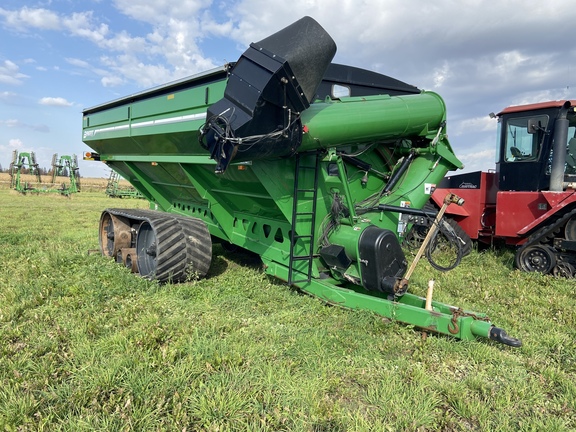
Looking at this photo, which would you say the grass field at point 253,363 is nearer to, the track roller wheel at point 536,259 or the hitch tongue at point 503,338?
the hitch tongue at point 503,338

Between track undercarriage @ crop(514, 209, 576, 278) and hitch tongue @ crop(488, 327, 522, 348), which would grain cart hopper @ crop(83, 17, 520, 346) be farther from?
track undercarriage @ crop(514, 209, 576, 278)

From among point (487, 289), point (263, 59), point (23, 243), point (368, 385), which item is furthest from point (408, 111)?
point (23, 243)

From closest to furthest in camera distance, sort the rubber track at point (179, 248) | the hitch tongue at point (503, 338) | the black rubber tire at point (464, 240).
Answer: the hitch tongue at point (503, 338)
the black rubber tire at point (464, 240)
the rubber track at point (179, 248)

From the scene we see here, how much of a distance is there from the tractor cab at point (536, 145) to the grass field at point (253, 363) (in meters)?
2.55

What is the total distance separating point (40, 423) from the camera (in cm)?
216

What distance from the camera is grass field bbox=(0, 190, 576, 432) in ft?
7.63

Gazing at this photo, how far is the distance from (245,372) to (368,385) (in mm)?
773

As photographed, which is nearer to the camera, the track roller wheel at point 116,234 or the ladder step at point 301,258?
the ladder step at point 301,258

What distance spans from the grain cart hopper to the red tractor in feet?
7.39

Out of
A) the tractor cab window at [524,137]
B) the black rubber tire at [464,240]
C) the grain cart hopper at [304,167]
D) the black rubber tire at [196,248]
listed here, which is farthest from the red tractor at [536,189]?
the black rubber tire at [196,248]

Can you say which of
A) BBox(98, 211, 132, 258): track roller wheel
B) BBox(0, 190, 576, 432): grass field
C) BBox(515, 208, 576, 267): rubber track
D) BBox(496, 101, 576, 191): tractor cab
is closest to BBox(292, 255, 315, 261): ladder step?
BBox(0, 190, 576, 432): grass field

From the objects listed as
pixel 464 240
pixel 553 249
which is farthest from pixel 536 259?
pixel 464 240

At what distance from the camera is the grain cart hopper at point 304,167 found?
343cm

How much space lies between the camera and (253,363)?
2875 millimetres
